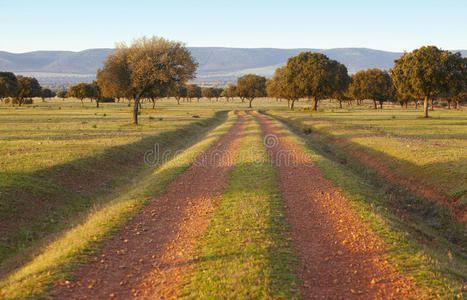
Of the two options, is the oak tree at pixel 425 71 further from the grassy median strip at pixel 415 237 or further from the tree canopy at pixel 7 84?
the tree canopy at pixel 7 84

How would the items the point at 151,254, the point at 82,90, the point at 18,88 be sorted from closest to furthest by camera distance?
the point at 151,254 → the point at 18,88 → the point at 82,90

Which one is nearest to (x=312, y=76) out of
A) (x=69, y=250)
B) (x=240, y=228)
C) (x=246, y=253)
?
(x=240, y=228)

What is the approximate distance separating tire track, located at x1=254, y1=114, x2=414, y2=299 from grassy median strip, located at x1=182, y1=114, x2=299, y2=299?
0.43 metres

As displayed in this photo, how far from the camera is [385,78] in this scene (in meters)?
107

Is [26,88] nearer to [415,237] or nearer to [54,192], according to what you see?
[54,192]

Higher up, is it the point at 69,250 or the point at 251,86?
the point at 251,86

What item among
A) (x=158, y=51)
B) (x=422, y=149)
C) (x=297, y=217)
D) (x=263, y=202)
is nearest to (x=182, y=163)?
(x=263, y=202)

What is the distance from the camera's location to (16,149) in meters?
22.2

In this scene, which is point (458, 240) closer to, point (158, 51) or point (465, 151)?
point (465, 151)

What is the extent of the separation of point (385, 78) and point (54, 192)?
11220cm

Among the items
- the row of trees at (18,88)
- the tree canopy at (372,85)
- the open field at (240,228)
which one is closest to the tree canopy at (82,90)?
the row of trees at (18,88)

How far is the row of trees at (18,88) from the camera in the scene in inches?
3526

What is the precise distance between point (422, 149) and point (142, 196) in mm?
20106

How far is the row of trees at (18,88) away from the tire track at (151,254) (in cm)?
9693
